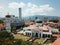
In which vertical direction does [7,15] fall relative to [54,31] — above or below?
above

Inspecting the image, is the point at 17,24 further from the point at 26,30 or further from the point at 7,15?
the point at 26,30

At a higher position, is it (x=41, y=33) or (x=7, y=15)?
(x=7, y=15)

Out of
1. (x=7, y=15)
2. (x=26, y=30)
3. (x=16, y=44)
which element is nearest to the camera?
(x=16, y=44)

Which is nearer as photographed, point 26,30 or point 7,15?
point 26,30

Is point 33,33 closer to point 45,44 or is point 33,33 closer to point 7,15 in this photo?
point 45,44

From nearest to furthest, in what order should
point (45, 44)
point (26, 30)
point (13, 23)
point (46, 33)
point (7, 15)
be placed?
1. point (45, 44)
2. point (46, 33)
3. point (26, 30)
4. point (13, 23)
5. point (7, 15)

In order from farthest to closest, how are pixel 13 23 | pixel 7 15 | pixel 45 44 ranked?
pixel 7 15 < pixel 13 23 < pixel 45 44

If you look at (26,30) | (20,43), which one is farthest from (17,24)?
(20,43)

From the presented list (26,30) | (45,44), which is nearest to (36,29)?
(26,30)

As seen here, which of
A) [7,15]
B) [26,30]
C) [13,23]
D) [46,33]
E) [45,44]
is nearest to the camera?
[45,44]
